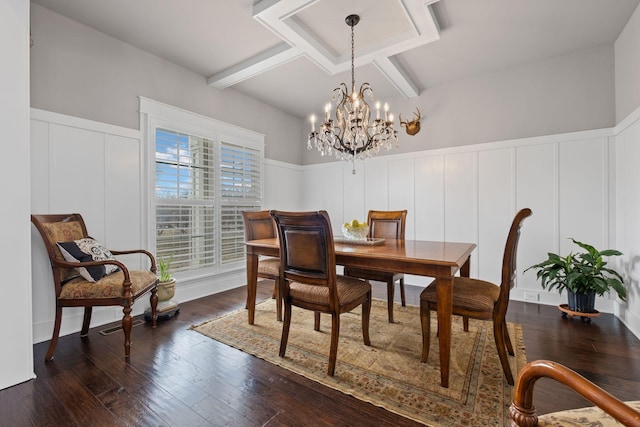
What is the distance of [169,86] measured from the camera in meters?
3.30

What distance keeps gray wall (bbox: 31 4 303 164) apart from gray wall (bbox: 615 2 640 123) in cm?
432

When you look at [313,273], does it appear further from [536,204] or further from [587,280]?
[536,204]

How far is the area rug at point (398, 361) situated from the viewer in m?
1.55

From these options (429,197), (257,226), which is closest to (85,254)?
(257,226)

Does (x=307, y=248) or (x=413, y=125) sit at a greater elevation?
(x=413, y=125)

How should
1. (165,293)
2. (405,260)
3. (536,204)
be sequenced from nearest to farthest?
(405,260) → (165,293) → (536,204)

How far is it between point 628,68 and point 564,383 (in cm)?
350

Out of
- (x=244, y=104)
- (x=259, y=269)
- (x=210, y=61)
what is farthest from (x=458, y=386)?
(x=244, y=104)

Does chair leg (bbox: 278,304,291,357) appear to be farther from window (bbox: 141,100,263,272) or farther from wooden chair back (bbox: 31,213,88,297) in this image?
window (bbox: 141,100,263,272)

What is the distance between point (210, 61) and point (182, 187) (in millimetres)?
1493

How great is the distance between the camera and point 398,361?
202 cm

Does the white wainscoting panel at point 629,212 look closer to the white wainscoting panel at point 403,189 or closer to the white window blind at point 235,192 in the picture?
the white wainscoting panel at point 403,189

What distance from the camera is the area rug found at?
155 cm

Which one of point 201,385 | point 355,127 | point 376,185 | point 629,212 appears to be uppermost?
point 355,127
